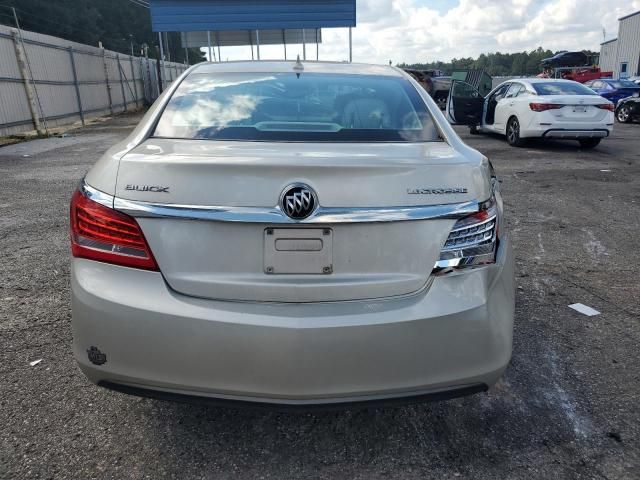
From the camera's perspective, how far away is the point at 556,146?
11.7 m

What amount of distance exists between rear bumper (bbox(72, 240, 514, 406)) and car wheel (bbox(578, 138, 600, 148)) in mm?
10614

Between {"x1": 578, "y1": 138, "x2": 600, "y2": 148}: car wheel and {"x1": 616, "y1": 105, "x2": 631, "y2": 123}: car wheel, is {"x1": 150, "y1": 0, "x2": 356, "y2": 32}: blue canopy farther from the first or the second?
{"x1": 578, "y1": 138, "x2": 600, "y2": 148}: car wheel

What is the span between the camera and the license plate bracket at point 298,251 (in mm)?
1803

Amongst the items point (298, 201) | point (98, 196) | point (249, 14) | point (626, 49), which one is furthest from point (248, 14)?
point (626, 49)

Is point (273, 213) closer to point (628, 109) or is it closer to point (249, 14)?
point (628, 109)

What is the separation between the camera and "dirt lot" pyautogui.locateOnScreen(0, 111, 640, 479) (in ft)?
6.93

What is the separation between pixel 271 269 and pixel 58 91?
18804 mm

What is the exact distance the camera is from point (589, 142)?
11.1 metres

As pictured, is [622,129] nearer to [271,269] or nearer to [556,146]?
[556,146]

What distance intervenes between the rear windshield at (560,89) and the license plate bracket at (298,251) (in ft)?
34.3

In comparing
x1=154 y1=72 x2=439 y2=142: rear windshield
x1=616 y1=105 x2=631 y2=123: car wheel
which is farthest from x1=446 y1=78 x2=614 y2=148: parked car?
x1=154 y1=72 x2=439 y2=142: rear windshield

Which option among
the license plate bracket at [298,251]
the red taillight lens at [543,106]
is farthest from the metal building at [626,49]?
the license plate bracket at [298,251]

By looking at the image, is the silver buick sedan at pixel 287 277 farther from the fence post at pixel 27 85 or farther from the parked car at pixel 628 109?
the parked car at pixel 628 109

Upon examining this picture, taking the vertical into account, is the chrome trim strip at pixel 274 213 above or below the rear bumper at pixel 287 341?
above
